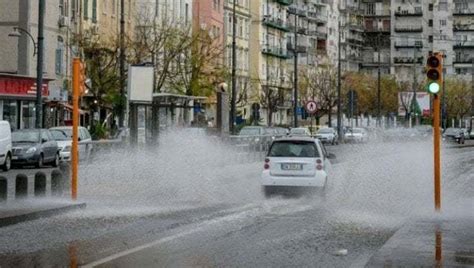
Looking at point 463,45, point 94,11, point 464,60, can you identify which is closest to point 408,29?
point 463,45

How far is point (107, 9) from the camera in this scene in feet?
227

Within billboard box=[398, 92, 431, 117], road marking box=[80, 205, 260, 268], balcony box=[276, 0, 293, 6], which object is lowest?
road marking box=[80, 205, 260, 268]

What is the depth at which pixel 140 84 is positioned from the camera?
98.5 ft

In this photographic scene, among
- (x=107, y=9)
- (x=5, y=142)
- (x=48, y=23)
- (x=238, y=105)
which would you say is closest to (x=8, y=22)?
(x=48, y=23)

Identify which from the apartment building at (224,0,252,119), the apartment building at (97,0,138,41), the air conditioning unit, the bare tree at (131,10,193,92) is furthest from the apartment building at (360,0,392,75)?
the air conditioning unit

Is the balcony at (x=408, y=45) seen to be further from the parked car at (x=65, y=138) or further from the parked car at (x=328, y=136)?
the parked car at (x=65, y=138)

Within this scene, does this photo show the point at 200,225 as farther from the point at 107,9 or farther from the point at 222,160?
the point at 107,9

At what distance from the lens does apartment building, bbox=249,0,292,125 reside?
Result: 106375mm

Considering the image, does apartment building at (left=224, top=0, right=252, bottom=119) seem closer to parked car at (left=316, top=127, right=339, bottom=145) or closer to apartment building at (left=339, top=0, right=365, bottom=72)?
parked car at (left=316, top=127, right=339, bottom=145)

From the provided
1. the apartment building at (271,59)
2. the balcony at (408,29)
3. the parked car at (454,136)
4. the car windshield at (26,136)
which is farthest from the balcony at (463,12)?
the car windshield at (26,136)

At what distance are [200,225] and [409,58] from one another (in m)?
145

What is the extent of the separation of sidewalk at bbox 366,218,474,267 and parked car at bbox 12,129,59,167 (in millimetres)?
24437

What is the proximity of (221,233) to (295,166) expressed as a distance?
865 cm

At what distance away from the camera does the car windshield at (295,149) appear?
26047 mm
